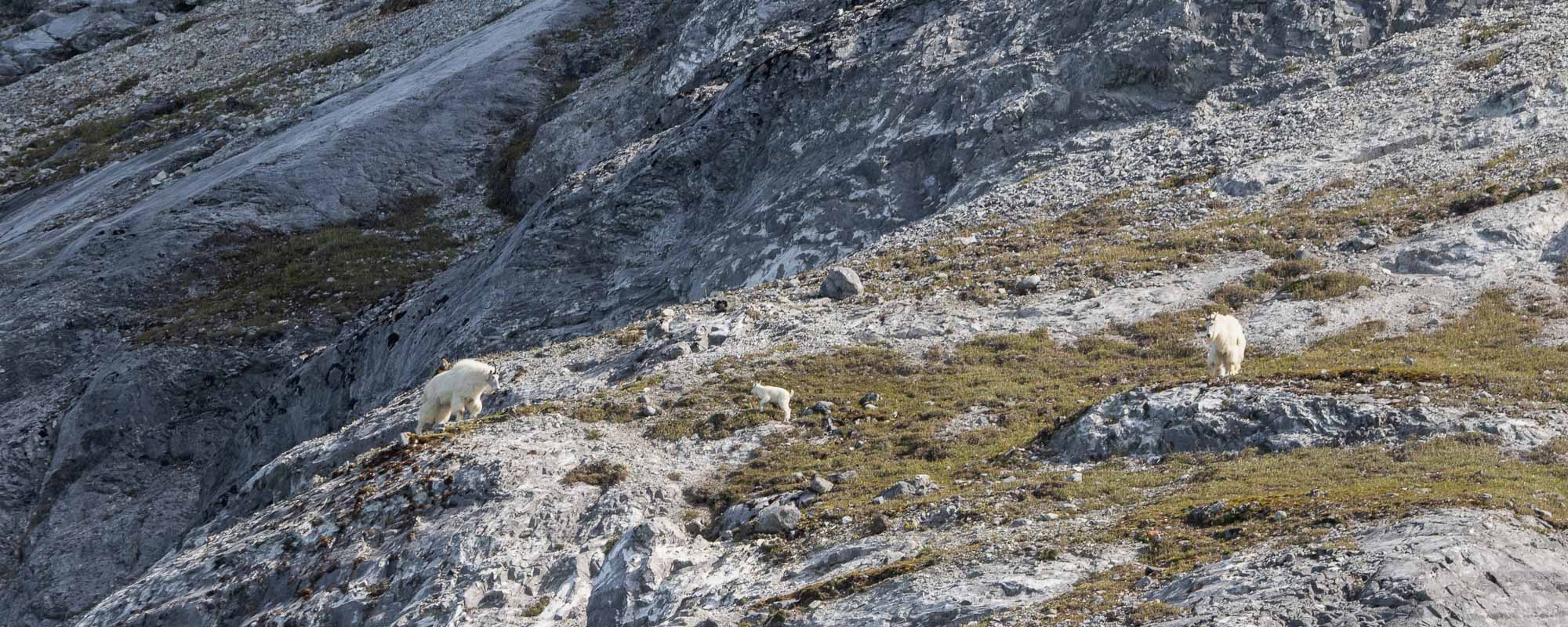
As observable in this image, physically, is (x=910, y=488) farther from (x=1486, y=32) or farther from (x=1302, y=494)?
(x=1486, y=32)

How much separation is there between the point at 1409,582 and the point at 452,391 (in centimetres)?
1908

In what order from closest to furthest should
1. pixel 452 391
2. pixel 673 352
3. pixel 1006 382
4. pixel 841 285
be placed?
pixel 452 391 < pixel 1006 382 < pixel 673 352 < pixel 841 285

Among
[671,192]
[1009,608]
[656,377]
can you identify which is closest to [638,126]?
[671,192]

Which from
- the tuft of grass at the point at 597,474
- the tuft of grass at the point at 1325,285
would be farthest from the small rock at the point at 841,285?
the tuft of grass at the point at 597,474

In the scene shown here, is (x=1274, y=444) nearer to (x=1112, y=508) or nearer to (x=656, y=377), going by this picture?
(x=1112, y=508)

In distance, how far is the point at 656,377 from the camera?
27.0 metres

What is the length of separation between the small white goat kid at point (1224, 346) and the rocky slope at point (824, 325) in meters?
1.32

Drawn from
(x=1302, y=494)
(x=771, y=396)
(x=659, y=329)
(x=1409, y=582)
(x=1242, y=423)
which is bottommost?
(x=659, y=329)

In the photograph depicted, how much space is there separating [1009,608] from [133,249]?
5785 centimetres

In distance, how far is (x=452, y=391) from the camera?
25703 millimetres

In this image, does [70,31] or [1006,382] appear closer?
[1006,382]

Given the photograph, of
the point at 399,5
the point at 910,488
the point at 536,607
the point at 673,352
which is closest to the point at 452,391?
the point at 673,352

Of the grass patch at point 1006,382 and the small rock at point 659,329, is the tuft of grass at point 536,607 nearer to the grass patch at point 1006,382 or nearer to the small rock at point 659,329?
the grass patch at point 1006,382

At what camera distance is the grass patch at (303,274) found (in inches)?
2146
